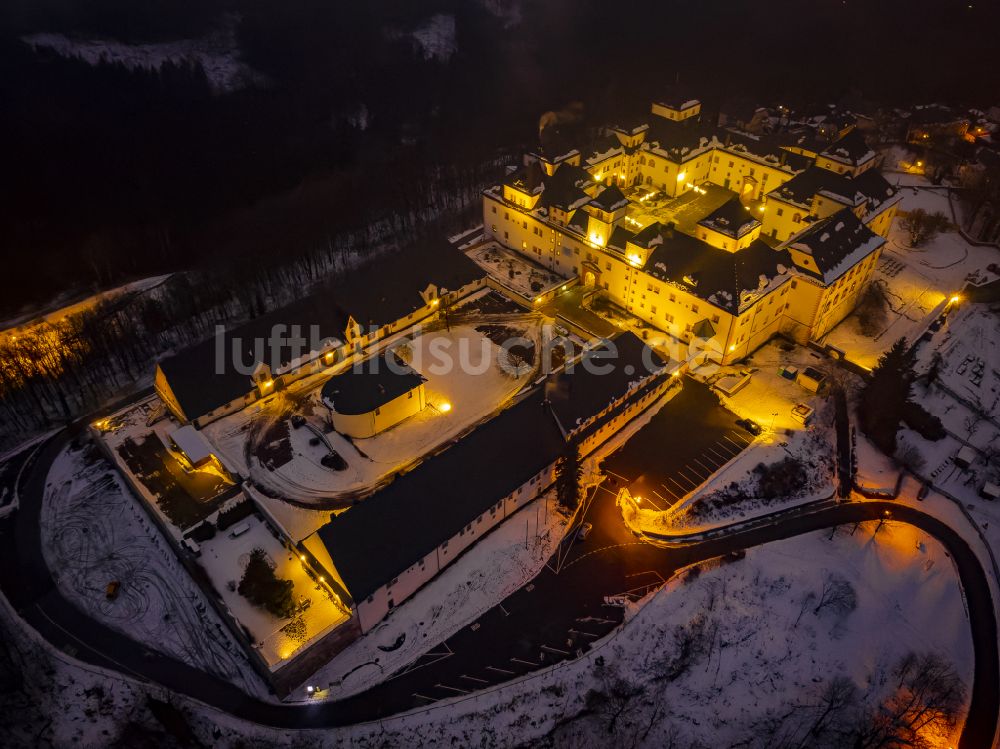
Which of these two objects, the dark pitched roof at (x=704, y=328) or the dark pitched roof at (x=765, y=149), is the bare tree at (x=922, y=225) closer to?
the dark pitched roof at (x=765, y=149)

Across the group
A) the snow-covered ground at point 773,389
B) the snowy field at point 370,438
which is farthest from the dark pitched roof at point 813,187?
the snowy field at point 370,438

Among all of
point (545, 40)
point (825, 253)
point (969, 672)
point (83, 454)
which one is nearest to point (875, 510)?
point (969, 672)

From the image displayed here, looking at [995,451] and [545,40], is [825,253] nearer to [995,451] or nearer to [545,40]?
[995,451]

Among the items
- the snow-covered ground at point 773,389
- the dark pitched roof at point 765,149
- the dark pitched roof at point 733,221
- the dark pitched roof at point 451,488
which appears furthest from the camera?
the dark pitched roof at point 765,149

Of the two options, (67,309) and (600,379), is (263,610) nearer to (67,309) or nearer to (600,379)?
(600,379)

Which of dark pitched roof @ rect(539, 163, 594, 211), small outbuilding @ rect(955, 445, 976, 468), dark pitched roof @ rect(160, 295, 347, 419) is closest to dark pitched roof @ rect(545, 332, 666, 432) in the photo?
dark pitched roof @ rect(539, 163, 594, 211)

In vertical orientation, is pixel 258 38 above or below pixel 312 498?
above
